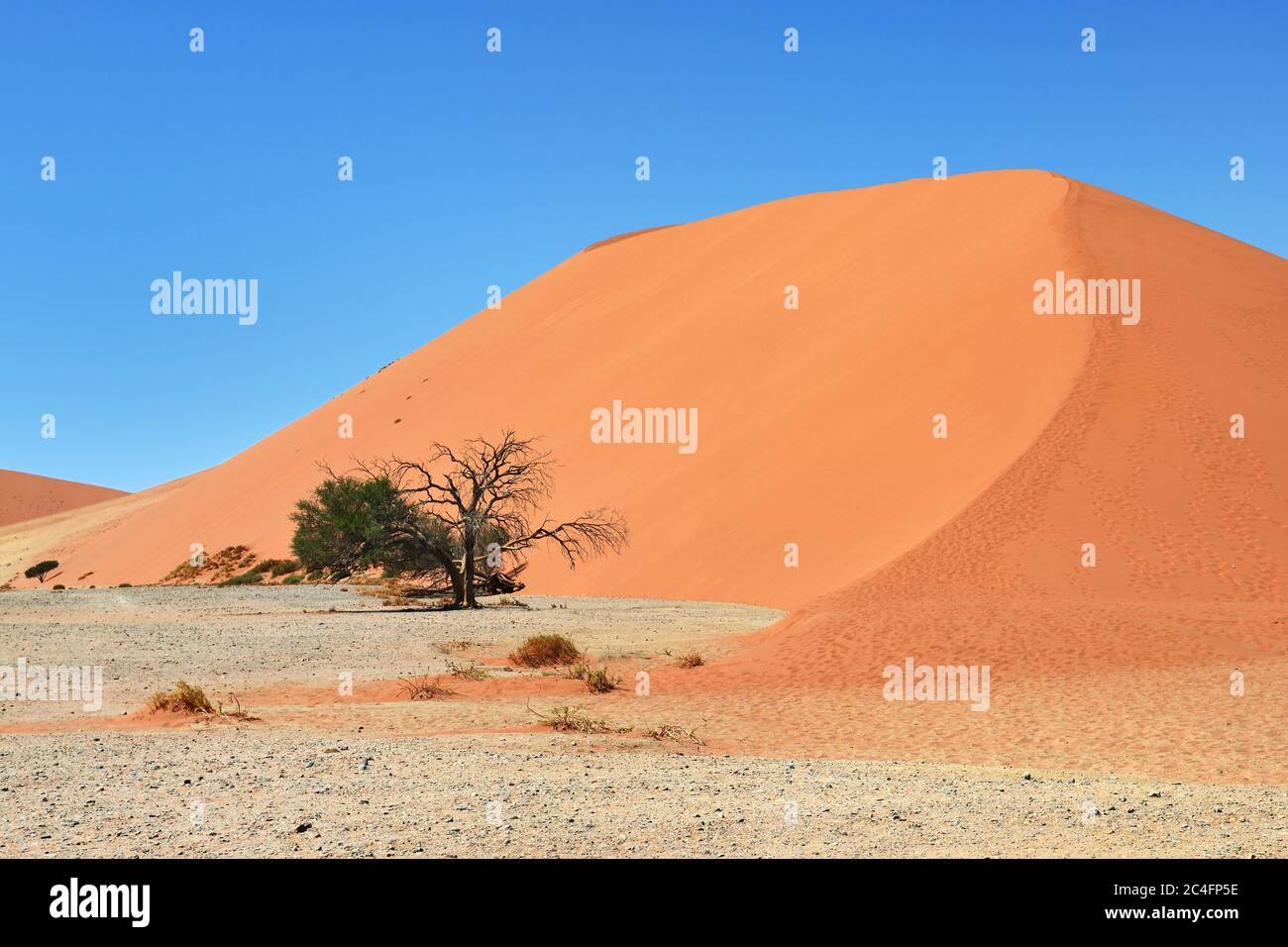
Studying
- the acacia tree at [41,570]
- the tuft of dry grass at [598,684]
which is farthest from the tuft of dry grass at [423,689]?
the acacia tree at [41,570]

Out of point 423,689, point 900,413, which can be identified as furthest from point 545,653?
point 900,413

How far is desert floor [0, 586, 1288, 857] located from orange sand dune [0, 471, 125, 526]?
442ft

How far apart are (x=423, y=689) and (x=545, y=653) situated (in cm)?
347

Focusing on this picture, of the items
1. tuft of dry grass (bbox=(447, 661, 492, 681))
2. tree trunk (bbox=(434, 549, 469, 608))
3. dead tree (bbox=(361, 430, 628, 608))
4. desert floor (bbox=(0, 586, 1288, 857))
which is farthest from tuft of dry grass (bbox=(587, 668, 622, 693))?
tree trunk (bbox=(434, 549, 469, 608))

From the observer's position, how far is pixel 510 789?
845 centimetres

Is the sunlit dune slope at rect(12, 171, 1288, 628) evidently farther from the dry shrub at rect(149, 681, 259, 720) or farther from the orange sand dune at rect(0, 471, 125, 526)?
the orange sand dune at rect(0, 471, 125, 526)

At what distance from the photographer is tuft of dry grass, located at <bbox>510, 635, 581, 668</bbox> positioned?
18.0 m

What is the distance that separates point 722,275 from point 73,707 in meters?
44.6

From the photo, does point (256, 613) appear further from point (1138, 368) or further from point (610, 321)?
point (610, 321)

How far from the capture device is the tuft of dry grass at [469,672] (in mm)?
16328

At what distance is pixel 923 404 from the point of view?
32.3m

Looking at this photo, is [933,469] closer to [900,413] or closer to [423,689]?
[900,413]

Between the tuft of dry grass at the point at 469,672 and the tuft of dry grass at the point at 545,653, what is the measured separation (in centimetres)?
83

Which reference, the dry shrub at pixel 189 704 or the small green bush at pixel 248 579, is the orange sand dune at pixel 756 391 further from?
the dry shrub at pixel 189 704
